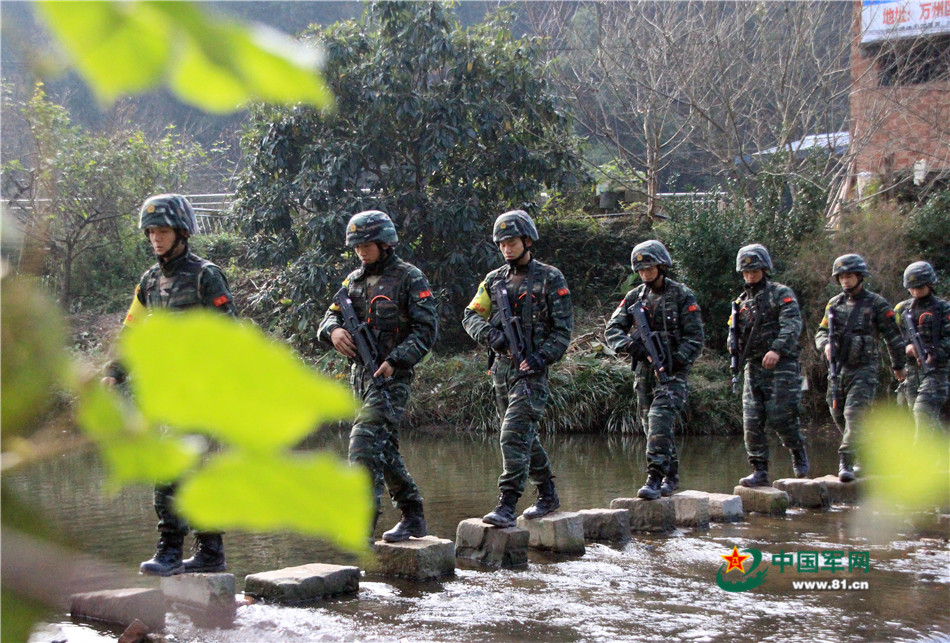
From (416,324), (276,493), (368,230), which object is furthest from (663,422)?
(276,493)

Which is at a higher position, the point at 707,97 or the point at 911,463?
the point at 707,97

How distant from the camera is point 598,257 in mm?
17875

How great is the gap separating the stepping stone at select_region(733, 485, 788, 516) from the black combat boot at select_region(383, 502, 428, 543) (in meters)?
3.27

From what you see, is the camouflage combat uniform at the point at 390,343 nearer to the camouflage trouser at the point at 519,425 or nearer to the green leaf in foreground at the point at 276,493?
the camouflage trouser at the point at 519,425

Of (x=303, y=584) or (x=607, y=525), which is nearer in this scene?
(x=303, y=584)

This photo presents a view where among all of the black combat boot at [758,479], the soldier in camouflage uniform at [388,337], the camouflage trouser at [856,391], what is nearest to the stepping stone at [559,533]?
the soldier in camouflage uniform at [388,337]

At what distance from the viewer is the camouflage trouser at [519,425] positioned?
625 centimetres

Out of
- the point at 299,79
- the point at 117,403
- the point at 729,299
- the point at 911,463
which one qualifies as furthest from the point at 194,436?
the point at 729,299

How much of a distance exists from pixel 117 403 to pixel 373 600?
15.6 ft

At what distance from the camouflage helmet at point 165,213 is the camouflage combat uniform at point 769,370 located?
5.41 meters

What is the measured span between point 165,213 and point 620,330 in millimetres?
4118

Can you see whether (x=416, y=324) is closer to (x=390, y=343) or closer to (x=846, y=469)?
(x=390, y=343)

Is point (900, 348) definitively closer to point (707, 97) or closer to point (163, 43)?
point (163, 43)

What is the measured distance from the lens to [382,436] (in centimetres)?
569
